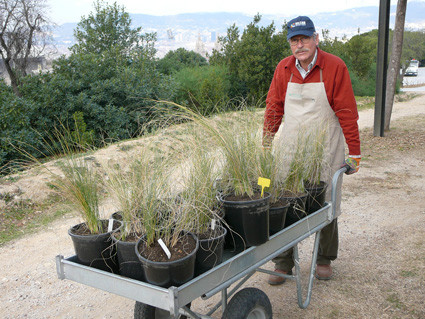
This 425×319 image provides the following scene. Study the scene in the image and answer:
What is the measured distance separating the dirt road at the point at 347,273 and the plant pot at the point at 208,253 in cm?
119

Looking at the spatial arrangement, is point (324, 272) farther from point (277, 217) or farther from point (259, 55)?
point (259, 55)

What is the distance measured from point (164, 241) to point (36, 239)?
302cm

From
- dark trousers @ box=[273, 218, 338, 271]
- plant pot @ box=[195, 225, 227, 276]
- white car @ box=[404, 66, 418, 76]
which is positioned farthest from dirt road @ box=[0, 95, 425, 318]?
white car @ box=[404, 66, 418, 76]

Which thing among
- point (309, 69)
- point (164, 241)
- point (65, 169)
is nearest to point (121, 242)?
point (164, 241)

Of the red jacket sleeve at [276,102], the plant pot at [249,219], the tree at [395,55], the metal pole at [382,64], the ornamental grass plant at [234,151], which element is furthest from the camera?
the tree at [395,55]

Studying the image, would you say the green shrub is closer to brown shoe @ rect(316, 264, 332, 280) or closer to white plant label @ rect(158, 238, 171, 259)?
brown shoe @ rect(316, 264, 332, 280)

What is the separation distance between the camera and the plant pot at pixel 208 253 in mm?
1800

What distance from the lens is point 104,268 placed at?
1.91 meters

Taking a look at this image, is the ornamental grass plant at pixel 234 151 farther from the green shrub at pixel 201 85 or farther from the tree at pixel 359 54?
the tree at pixel 359 54

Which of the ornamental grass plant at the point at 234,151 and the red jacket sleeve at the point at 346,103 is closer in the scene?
the ornamental grass plant at the point at 234,151

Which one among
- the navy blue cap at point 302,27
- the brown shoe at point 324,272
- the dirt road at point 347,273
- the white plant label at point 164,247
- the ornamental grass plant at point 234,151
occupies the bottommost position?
the dirt road at point 347,273

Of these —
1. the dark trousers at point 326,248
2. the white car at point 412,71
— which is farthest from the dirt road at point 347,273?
the white car at point 412,71

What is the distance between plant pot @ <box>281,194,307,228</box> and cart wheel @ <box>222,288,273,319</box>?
18.7 inches

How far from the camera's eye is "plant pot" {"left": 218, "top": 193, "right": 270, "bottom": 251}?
192 centimetres
